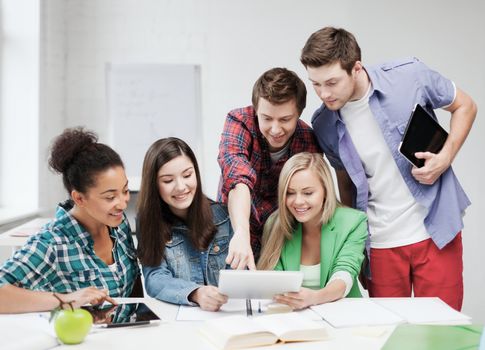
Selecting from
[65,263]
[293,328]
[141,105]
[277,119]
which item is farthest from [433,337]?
[141,105]

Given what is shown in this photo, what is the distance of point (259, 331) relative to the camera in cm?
135

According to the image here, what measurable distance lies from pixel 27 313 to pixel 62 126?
7.58 ft

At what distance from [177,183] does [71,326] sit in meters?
0.68

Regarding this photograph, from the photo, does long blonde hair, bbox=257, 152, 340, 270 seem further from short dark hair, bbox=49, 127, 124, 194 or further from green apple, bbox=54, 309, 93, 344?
green apple, bbox=54, 309, 93, 344

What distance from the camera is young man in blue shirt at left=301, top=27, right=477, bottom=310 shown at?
6.54 ft

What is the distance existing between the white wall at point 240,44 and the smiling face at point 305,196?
178 centimetres

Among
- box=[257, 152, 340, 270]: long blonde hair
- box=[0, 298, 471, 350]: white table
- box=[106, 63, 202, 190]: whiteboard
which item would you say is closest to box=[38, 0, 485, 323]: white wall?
box=[106, 63, 202, 190]: whiteboard

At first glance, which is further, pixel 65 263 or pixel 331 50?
pixel 331 50

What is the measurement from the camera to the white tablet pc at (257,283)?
1.47 m

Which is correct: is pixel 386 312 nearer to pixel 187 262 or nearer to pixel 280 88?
pixel 187 262

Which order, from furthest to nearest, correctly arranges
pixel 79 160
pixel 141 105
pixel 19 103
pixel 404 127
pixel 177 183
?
pixel 141 105, pixel 19 103, pixel 404 127, pixel 177 183, pixel 79 160

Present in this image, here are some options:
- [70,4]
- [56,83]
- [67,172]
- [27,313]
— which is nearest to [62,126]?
[56,83]

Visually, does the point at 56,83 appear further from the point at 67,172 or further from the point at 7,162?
the point at 67,172

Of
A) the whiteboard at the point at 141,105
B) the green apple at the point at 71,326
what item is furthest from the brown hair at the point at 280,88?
the whiteboard at the point at 141,105
